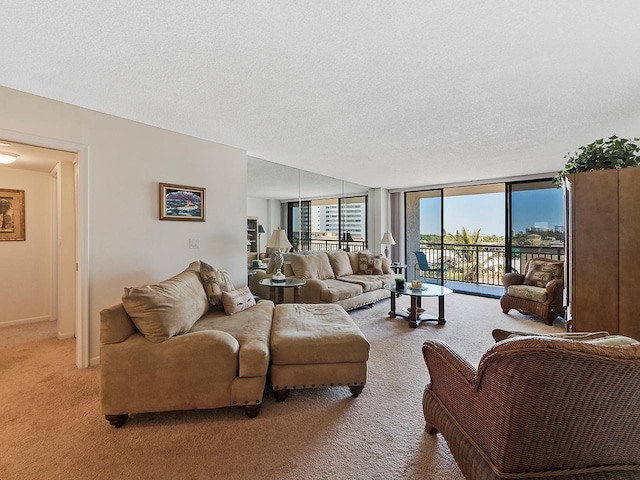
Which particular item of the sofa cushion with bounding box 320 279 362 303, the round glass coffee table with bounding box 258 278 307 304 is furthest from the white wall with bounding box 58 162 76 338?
the sofa cushion with bounding box 320 279 362 303

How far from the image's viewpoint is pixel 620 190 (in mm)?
2250

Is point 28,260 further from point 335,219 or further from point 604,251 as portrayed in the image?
point 604,251

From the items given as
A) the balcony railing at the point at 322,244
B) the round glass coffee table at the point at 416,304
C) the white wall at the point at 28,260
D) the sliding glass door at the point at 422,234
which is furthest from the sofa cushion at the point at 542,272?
the white wall at the point at 28,260

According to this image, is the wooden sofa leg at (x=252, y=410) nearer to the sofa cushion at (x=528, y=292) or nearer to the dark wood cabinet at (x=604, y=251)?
the dark wood cabinet at (x=604, y=251)

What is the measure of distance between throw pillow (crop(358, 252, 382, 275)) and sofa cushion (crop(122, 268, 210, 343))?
3733 millimetres

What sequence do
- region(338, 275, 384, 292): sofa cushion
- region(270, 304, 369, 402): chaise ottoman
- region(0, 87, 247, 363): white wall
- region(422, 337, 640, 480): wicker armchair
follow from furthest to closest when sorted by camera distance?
region(338, 275, 384, 292): sofa cushion, region(0, 87, 247, 363): white wall, region(270, 304, 369, 402): chaise ottoman, region(422, 337, 640, 480): wicker armchair

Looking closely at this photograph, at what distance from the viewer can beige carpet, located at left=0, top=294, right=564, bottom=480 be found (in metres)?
1.55

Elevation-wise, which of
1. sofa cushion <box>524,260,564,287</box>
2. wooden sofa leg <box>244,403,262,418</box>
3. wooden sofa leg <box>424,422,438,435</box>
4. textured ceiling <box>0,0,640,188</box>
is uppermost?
textured ceiling <box>0,0,640,188</box>

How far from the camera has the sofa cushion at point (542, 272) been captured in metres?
4.33

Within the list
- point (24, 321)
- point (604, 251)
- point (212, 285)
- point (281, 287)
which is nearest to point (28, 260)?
point (24, 321)

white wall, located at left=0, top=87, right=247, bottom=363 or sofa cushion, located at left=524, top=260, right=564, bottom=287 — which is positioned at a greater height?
white wall, located at left=0, top=87, right=247, bottom=363

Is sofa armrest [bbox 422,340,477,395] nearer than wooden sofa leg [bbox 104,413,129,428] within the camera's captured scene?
Yes

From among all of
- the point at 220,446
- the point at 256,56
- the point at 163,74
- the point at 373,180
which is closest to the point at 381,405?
the point at 220,446

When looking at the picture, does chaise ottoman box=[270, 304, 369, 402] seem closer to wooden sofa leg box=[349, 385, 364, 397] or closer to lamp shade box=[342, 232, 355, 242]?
wooden sofa leg box=[349, 385, 364, 397]
